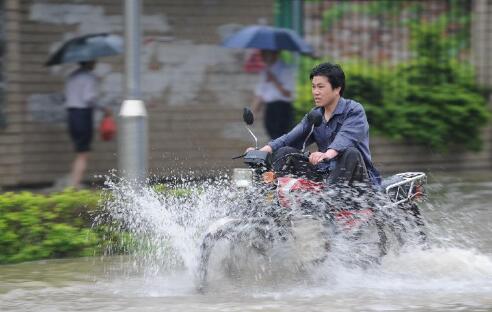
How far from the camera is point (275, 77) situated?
1412 cm

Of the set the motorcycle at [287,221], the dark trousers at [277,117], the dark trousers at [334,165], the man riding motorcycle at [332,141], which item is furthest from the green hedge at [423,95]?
the motorcycle at [287,221]

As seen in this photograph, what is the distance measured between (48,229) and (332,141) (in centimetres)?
262

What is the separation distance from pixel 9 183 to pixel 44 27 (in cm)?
196

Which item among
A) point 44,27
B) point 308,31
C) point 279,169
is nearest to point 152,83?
point 44,27

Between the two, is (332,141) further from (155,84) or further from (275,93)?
(155,84)

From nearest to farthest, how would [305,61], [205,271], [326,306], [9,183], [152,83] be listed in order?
[326,306] → [205,271] → [9,183] → [152,83] → [305,61]

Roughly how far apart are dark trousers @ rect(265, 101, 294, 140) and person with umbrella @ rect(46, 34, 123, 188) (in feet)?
7.02

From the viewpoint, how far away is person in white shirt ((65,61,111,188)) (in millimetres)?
13086

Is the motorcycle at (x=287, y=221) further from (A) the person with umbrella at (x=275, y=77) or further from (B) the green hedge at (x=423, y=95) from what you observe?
(B) the green hedge at (x=423, y=95)

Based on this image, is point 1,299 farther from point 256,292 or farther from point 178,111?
point 178,111

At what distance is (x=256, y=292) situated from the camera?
765 centimetres

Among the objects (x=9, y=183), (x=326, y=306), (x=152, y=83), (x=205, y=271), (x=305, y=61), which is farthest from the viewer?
(x=305, y=61)

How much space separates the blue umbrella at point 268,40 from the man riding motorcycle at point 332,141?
5656mm

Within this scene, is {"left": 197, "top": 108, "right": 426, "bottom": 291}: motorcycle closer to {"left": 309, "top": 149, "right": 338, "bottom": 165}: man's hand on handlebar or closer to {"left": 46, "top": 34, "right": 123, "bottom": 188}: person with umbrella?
{"left": 309, "top": 149, "right": 338, "bottom": 165}: man's hand on handlebar
